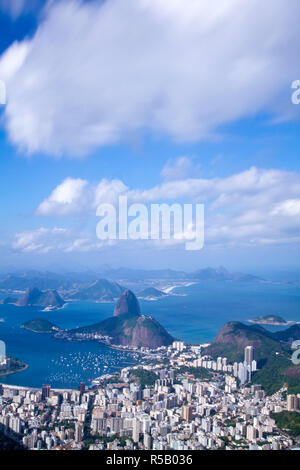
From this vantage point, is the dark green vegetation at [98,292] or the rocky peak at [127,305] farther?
the dark green vegetation at [98,292]

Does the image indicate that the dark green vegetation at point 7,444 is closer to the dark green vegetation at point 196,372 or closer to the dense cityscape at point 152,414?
the dense cityscape at point 152,414

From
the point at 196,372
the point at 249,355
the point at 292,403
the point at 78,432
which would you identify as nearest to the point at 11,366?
the point at 196,372

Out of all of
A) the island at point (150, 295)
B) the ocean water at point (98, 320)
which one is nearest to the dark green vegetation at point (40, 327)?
the ocean water at point (98, 320)

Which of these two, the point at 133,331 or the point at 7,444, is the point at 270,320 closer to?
the point at 133,331

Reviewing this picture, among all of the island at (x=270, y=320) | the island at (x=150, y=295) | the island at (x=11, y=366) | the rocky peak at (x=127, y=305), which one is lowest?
the island at (x=11, y=366)

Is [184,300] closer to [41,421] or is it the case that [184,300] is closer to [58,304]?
[58,304]
